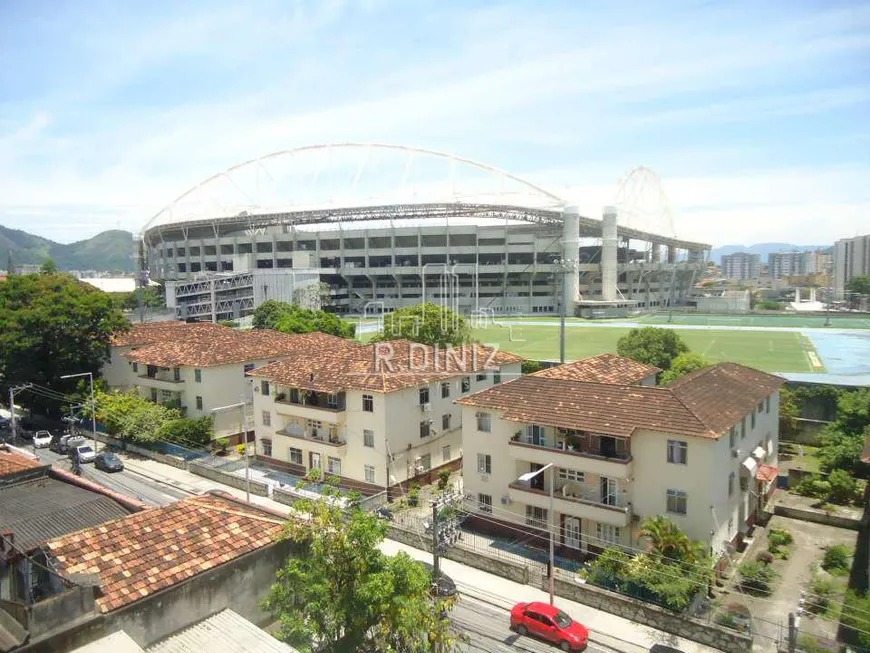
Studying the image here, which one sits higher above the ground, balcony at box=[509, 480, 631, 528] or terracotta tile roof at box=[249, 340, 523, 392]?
terracotta tile roof at box=[249, 340, 523, 392]

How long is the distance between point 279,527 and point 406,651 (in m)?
3.95

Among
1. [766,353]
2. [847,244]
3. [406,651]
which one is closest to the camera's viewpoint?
[406,651]

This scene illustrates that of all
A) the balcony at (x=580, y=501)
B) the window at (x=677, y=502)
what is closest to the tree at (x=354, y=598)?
the balcony at (x=580, y=501)

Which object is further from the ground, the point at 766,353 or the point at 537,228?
the point at 537,228

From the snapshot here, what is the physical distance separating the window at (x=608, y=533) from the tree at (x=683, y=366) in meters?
19.6

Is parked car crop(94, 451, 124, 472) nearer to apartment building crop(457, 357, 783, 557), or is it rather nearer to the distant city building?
apartment building crop(457, 357, 783, 557)

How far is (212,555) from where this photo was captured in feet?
41.7

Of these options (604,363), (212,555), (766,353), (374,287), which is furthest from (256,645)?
(374,287)

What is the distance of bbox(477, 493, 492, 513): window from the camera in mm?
26156

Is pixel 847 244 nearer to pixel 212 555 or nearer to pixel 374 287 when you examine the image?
pixel 374 287

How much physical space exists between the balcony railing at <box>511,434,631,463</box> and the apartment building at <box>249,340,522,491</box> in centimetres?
746

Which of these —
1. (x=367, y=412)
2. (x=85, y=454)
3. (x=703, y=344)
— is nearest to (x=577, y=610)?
(x=367, y=412)

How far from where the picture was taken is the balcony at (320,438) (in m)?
31.1

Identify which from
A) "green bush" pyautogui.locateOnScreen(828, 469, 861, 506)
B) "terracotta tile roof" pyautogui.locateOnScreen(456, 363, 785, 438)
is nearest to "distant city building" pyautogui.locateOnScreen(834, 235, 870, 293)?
"green bush" pyautogui.locateOnScreen(828, 469, 861, 506)
